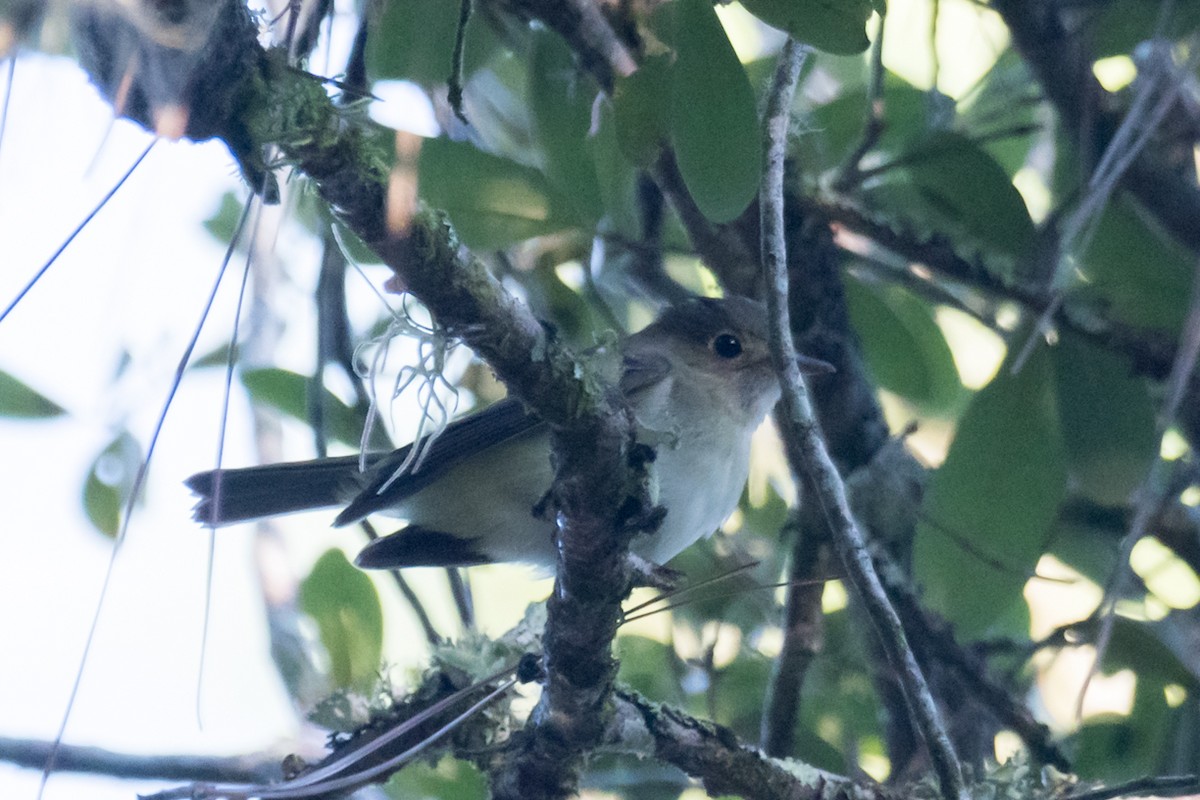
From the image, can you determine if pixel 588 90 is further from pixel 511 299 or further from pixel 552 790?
pixel 552 790

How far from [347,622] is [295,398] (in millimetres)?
607

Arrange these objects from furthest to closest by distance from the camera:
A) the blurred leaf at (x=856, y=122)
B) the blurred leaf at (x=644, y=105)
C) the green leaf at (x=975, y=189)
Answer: the blurred leaf at (x=856, y=122) < the green leaf at (x=975, y=189) < the blurred leaf at (x=644, y=105)

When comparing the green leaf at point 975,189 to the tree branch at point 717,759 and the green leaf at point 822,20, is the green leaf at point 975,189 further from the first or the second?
the tree branch at point 717,759

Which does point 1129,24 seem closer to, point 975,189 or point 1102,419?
point 975,189

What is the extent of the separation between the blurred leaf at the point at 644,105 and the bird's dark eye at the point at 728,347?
5.45 ft

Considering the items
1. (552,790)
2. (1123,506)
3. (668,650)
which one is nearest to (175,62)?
(552,790)

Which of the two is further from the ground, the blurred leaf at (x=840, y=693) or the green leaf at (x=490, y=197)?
the green leaf at (x=490, y=197)

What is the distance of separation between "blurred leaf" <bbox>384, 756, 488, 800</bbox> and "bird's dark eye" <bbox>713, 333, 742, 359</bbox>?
159 cm

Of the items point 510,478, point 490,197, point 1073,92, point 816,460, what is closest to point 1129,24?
point 1073,92

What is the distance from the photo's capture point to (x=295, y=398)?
10.7ft

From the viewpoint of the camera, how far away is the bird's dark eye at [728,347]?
12.8ft

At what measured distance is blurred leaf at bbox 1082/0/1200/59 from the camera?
299 centimetres

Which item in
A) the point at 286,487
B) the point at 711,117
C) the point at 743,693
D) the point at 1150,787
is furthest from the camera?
Result: the point at 286,487

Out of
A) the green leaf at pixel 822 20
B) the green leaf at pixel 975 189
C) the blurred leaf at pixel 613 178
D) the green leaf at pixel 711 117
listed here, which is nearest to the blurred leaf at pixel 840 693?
the green leaf at pixel 975 189
